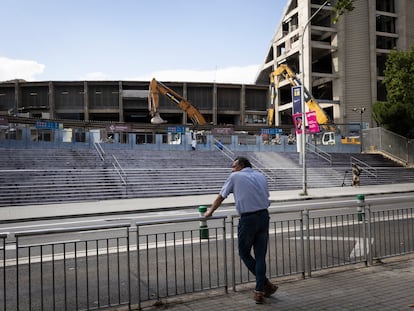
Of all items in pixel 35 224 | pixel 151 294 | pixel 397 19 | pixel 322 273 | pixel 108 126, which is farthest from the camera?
pixel 397 19

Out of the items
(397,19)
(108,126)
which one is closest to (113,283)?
(108,126)

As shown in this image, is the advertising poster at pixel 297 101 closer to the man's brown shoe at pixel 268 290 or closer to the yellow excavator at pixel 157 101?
the man's brown shoe at pixel 268 290

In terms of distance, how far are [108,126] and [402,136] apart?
99.1ft

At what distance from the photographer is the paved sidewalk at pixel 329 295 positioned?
4.65 meters

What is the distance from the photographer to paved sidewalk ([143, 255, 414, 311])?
4648mm

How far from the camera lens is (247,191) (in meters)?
4.98

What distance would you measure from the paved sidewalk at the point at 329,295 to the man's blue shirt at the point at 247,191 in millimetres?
1116

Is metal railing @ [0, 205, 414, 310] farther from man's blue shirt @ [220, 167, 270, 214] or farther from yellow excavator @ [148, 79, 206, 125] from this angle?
yellow excavator @ [148, 79, 206, 125]

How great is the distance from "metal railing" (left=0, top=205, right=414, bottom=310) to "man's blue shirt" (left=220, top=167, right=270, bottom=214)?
0.59 metres

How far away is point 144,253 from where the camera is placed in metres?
6.92

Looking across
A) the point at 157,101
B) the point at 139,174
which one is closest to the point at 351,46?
the point at 157,101

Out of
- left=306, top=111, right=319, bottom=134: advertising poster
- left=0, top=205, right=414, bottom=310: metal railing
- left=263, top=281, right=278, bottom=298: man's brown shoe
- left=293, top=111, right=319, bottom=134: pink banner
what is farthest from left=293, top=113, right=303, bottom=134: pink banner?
left=263, top=281, right=278, bottom=298: man's brown shoe

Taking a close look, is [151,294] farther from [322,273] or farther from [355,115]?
[355,115]

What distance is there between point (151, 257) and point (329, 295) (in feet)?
10.3
